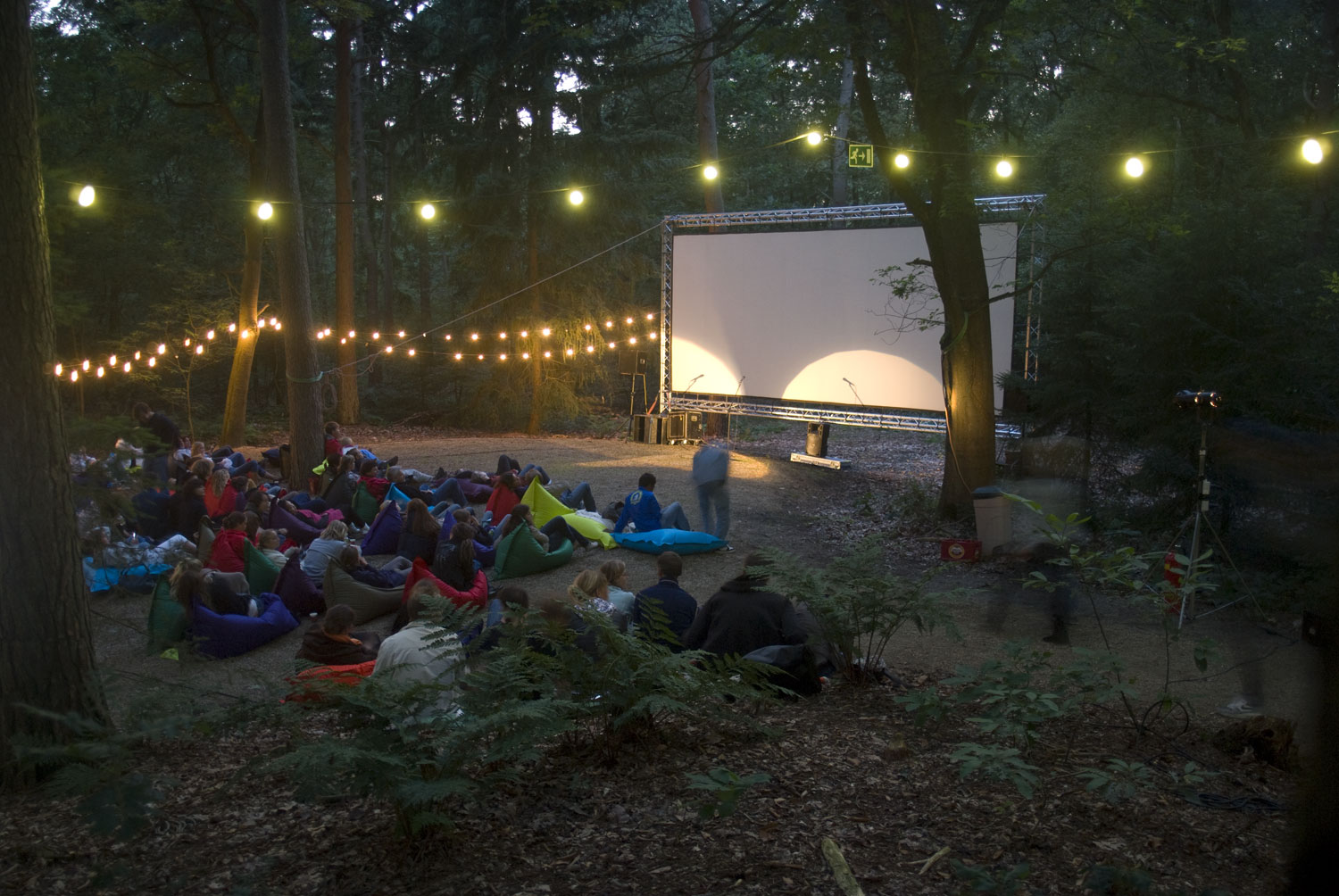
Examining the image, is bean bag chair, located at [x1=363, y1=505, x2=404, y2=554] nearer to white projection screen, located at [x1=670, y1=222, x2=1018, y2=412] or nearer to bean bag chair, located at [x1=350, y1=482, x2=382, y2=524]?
bean bag chair, located at [x1=350, y1=482, x2=382, y2=524]

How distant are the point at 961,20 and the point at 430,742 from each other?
11399 mm

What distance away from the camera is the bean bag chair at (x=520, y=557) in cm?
855

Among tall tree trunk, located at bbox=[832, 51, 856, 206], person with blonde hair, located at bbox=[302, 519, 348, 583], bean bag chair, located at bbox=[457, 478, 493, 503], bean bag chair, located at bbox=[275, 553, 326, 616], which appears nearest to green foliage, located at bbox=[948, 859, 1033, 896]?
bean bag chair, located at bbox=[275, 553, 326, 616]

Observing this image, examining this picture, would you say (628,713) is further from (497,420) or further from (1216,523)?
(497,420)

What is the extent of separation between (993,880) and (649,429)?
15723mm

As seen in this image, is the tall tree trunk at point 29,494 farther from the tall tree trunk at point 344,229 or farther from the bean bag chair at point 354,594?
the tall tree trunk at point 344,229

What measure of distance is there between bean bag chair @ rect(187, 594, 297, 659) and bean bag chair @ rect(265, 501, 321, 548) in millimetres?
2146

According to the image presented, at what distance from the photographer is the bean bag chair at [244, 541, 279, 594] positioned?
775 cm

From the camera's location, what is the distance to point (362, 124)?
2350 cm

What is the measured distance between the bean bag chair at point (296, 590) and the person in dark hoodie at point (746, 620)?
3.60 metres

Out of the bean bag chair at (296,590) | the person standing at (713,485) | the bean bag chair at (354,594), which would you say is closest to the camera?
the bean bag chair at (354,594)

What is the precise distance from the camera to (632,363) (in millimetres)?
19938

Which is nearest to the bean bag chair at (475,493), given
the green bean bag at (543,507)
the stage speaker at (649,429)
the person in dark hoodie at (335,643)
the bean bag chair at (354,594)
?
the green bean bag at (543,507)

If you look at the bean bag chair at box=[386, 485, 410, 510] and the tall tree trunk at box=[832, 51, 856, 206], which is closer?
the bean bag chair at box=[386, 485, 410, 510]
